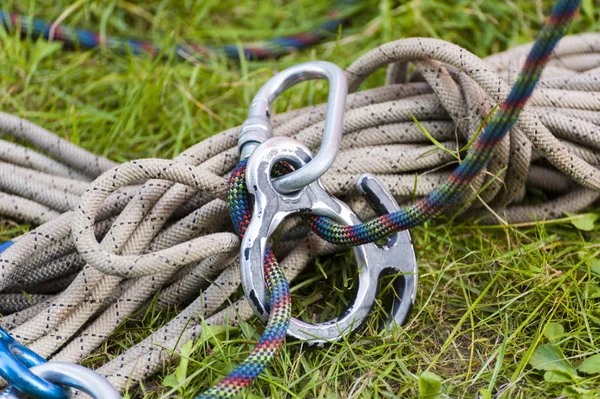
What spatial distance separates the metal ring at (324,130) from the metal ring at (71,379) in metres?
0.41

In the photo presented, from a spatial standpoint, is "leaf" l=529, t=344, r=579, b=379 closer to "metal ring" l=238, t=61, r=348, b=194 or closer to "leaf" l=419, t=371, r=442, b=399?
"leaf" l=419, t=371, r=442, b=399

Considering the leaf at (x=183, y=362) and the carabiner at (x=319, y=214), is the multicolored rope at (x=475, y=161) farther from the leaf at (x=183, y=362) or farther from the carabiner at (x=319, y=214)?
the leaf at (x=183, y=362)

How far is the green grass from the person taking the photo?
48.0 inches

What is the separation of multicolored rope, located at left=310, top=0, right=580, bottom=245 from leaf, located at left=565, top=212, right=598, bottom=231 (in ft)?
1.54

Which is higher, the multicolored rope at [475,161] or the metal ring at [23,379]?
the multicolored rope at [475,161]

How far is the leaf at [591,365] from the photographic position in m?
1.19

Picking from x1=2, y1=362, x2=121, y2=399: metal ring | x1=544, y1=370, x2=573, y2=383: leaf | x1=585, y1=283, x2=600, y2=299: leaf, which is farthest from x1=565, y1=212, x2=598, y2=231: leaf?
x1=2, y1=362, x2=121, y2=399: metal ring

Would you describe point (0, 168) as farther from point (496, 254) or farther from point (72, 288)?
point (496, 254)

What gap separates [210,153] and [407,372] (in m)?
0.56

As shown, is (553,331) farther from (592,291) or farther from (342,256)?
(342,256)

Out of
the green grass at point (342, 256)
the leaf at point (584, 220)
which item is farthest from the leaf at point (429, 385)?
the leaf at point (584, 220)

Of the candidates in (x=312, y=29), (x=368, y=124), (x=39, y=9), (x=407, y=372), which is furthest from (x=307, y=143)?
(x=39, y=9)

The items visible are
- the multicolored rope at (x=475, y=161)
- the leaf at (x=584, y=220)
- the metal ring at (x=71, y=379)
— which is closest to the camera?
the multicolored rope at (x=475, y=161)

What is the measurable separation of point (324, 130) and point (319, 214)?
0.15 metres
